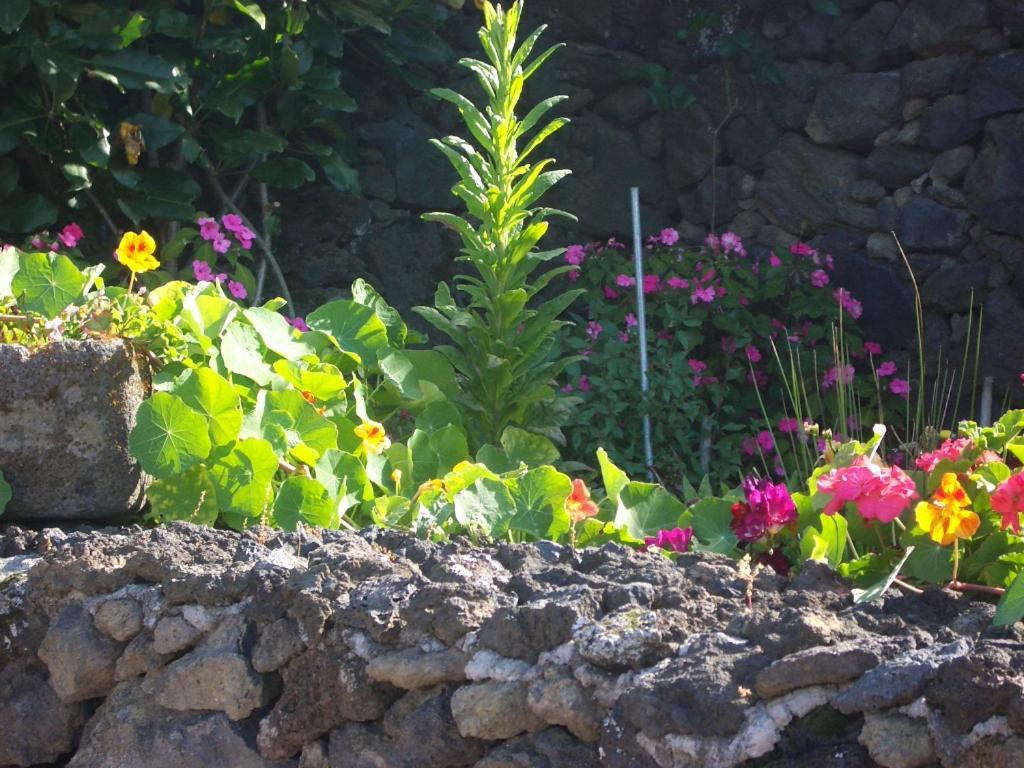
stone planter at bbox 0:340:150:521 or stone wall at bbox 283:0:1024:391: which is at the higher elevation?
stone wall at bbox 283:0:1024:391

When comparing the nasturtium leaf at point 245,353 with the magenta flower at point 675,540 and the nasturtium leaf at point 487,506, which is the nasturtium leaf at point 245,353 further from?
the magenta flower at point 675,540

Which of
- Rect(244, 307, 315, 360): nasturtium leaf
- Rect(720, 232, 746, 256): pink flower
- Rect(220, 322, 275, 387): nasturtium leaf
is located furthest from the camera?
Rect(720, 232, 746, 256): pink flower

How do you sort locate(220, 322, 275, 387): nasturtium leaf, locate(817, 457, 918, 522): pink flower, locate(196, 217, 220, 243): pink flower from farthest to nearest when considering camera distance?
locate(196, 217, 220, 243): pink flower < locate(220, 322, 275, 387): nasturtium leaf < locate(817, 457, 918, 522): pink flower

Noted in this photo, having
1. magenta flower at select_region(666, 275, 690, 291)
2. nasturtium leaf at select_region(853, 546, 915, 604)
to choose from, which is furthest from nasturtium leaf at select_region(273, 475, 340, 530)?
magenta flower at select_region(666, 275, 690, 291)

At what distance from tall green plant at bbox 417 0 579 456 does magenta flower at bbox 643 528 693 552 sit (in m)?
1.11

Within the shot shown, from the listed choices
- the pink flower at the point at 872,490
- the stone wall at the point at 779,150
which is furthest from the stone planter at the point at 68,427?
the stone wall at the point at 779,150

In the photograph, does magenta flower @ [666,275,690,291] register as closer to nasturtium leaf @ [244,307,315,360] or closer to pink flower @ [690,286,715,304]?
pink flower @ [690,286,715,304]

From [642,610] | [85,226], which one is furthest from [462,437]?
[85,226]

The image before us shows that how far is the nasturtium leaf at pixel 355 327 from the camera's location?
9.81 feet

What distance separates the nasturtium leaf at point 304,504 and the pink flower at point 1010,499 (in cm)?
122

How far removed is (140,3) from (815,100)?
248 centimetres

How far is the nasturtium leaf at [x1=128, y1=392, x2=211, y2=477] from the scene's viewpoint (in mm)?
2365

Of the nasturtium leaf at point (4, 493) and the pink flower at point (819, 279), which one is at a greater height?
the pink flower at point (819, 279)

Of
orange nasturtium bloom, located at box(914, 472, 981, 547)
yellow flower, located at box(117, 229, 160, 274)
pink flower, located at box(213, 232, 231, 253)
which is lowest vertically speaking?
orange nasturtium bloom, located at box(914, 472, 981, 547)
